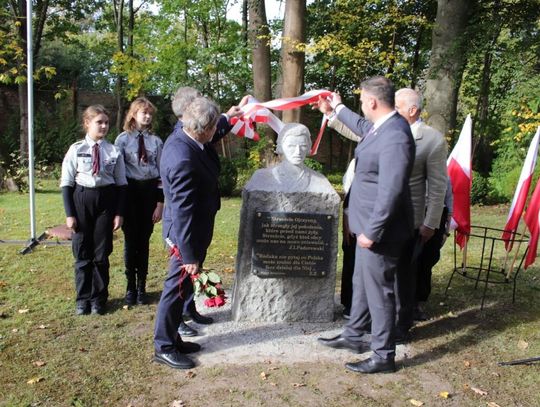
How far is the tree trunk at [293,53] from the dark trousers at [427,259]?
16.0 ft

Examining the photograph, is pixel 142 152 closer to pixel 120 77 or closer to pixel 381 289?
pixel 381 289

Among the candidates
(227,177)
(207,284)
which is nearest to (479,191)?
(227,177)

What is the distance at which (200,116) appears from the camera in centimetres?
323

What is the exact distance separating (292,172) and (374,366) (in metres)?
1.64

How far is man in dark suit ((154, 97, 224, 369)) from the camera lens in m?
3.19

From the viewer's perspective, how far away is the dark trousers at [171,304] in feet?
11.4

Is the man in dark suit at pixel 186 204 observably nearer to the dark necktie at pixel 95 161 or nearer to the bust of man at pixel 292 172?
the bust of man at pixel 292 172

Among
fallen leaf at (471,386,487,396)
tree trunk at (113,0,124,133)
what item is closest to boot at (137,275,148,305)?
fallen leaf at (471,386,487,396)

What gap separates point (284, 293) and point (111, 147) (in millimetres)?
1921

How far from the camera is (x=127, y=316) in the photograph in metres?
4.48

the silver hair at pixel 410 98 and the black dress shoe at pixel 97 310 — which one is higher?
the silver hair at pixel 410 98

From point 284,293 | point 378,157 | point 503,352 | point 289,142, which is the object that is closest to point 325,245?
point 284,293

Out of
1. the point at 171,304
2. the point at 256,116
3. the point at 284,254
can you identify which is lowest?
the point at 171,304

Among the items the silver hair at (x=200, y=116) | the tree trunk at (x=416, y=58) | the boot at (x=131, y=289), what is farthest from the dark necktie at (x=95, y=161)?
the tree trunk at (x=416, y=58)
